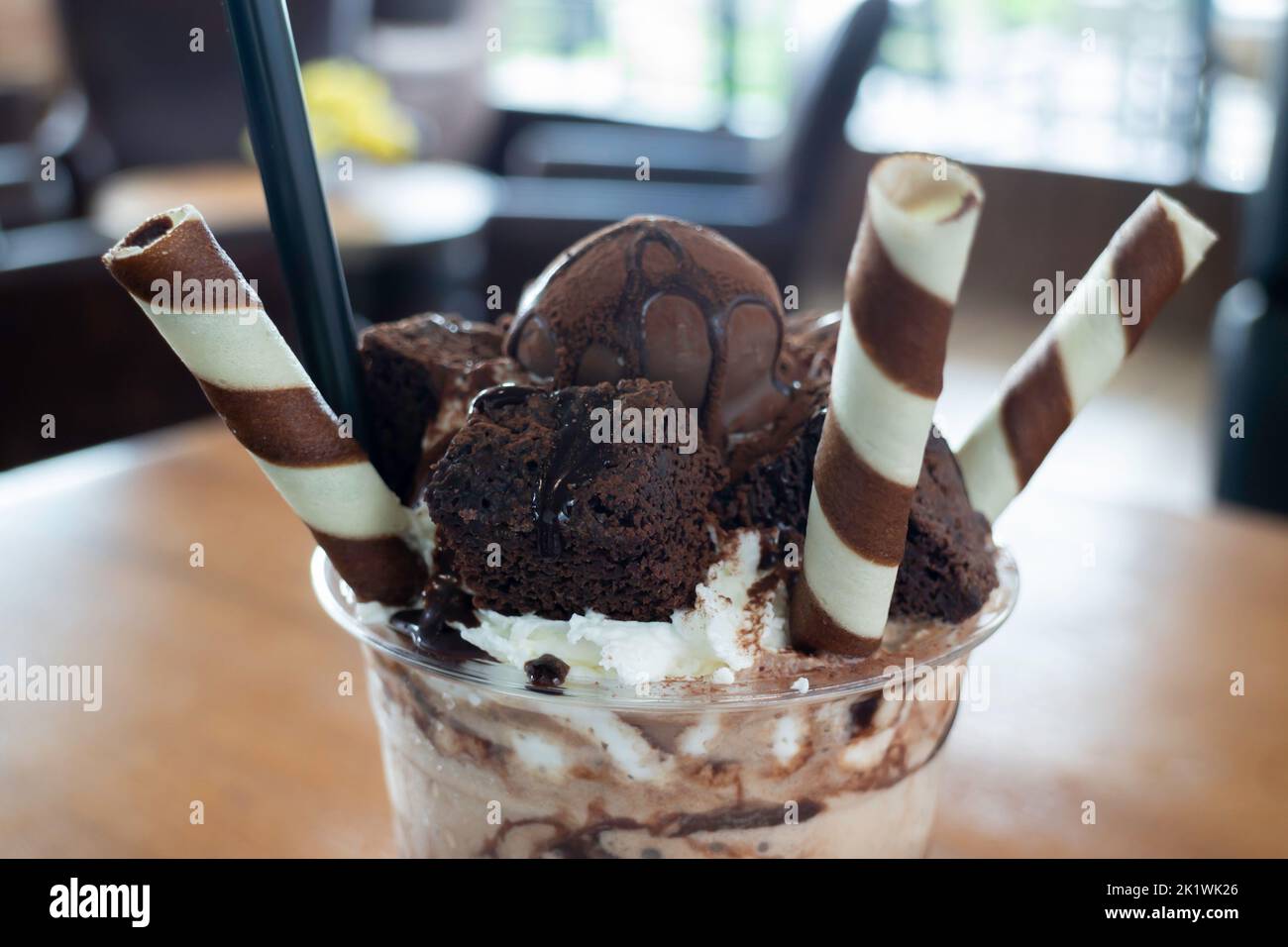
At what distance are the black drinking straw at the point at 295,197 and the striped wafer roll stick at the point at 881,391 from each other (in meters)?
0.36

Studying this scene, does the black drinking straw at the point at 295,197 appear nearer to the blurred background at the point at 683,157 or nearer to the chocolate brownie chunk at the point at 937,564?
the chocolate brownie chunk at the point at 937,564

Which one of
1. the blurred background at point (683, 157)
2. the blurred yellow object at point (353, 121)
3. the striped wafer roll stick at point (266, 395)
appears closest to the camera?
the striped wafer roll stick at point (266, 395)

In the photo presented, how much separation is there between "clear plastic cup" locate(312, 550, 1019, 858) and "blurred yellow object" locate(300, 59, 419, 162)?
339cm

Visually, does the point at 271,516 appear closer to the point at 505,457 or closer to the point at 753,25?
the point at 505,457

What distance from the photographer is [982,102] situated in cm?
565

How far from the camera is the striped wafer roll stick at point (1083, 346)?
85cm

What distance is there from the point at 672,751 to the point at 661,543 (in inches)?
5.2

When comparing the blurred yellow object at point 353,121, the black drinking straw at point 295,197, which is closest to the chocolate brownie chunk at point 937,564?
the black drinking straw at point 295,197

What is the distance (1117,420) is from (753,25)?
305 centimetres

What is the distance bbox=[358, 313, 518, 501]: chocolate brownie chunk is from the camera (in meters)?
0.90

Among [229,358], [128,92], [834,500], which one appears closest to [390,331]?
[229,358]

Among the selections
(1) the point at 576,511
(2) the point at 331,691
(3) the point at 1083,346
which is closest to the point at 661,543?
(1) the point at 576,511

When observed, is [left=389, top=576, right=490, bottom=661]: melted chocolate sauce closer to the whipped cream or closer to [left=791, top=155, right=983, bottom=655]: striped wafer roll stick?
the whipped cream

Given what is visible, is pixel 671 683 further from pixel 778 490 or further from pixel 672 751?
pixel 778 490
